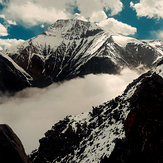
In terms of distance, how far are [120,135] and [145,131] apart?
35.6 feet

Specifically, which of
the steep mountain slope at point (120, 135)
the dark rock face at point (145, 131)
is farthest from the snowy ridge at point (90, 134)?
the dark rock face at point (145, 131)

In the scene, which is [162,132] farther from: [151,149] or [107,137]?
[107,137]

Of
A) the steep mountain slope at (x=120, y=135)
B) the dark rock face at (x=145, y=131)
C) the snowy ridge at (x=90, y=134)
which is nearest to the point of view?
the dark rock face at (x=145, y=131)

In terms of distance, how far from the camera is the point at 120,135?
59562 millimetres

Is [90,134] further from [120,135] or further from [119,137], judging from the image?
[119,137]

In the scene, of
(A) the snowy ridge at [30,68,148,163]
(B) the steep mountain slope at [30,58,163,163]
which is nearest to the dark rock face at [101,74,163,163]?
(B) the steep mountain slope at [30,58,163,163]

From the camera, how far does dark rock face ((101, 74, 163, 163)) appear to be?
4706 cm

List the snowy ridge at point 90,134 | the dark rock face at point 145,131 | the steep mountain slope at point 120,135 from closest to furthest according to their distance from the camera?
the dark rock face at point 145,131
the steep mountain slope at point 120,135
the snowy ridge at point 90,134

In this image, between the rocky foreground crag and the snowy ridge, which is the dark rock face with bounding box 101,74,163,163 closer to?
the rocky foreground crag

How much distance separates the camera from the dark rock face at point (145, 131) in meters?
47.1

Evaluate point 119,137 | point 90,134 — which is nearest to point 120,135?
point 119,137

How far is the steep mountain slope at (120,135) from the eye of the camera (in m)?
49.2

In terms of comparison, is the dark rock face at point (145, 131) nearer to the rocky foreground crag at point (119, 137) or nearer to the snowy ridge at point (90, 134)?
the rocky foreground crag at point (119, 137)

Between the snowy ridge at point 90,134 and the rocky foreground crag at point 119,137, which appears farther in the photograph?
the snowy ridge at point 90,134
